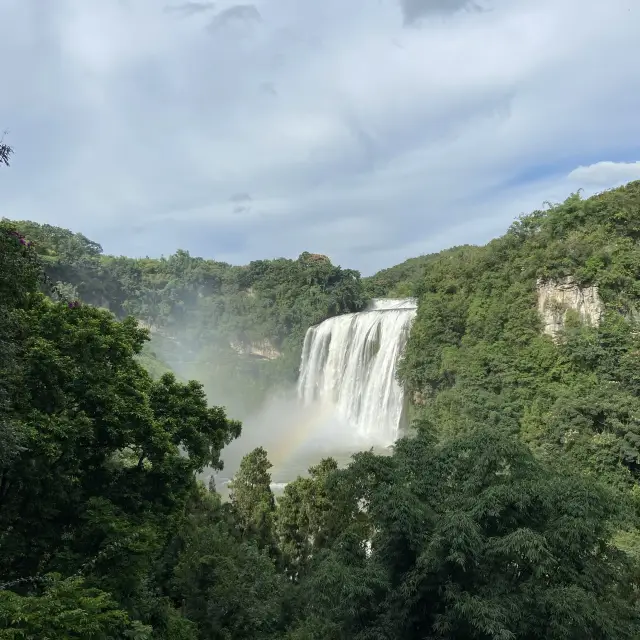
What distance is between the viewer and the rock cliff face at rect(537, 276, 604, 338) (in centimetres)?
2139

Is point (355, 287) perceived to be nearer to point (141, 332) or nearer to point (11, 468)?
point (141, 332)

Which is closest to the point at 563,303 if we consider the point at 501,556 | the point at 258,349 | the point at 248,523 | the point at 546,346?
the point at 546,346

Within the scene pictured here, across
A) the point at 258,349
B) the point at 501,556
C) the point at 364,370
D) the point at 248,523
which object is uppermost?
the point at 258,349

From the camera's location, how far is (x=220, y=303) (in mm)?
56312

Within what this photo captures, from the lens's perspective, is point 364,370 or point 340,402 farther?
point 340,402

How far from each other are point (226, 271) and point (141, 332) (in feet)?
160

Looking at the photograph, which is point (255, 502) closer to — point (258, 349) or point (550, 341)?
point (550, 341)

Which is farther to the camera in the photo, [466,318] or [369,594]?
[466,318]

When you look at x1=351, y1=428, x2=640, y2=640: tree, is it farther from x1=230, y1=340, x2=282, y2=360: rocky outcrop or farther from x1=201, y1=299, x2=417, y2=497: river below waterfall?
x1=230, y1=340, x2=282, y2=360: rocky outcrop

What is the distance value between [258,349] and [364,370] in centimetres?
2102

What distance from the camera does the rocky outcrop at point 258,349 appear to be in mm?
51031

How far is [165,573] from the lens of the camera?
12.5 meters

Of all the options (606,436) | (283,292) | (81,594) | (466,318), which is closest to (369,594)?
(81,594)

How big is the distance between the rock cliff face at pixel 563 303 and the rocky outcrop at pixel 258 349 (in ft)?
98.7
